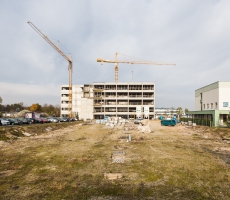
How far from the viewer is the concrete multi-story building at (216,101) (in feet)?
135

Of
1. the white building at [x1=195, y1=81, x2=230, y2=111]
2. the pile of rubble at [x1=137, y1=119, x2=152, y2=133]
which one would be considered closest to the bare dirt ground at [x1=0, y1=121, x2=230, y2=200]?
the pile of rubble at [x1=137, y1=119, x2=152, y2=133]

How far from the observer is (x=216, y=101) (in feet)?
153

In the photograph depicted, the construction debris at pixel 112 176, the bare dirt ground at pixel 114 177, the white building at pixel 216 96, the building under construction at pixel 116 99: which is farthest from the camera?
the building under construction at pixel 116 99

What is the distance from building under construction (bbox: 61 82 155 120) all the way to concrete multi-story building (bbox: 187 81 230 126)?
3989 cm

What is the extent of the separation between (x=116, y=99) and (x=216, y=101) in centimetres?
5659

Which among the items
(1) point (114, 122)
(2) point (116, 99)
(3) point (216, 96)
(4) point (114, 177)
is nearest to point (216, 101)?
(3) point (216, 96)

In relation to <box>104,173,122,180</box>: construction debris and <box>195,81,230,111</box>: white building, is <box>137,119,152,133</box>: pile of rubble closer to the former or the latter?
<box>104,173,122,180</box>: construction debris

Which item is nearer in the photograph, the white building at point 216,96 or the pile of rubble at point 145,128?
the pile of rubble at point 145,128

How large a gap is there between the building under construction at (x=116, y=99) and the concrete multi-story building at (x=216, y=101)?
39892 millimetres

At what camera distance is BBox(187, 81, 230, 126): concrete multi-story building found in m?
41.2

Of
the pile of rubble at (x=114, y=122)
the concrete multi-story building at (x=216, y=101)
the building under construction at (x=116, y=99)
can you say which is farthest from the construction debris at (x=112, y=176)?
the building under construction at (x=116, y=99)

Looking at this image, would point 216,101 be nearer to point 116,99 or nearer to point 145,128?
point 145,128

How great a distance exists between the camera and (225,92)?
147 ft

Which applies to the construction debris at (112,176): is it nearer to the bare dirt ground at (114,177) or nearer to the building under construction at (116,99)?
the bare dirt ground at (114,177)
